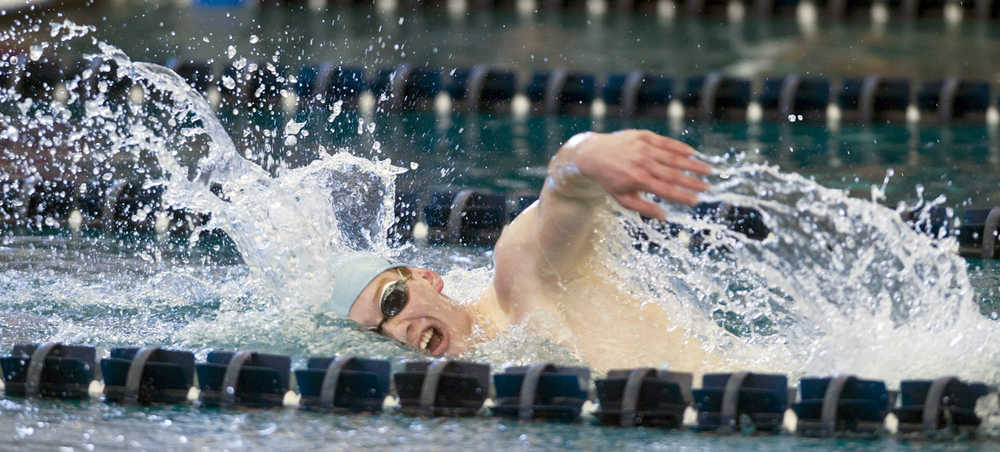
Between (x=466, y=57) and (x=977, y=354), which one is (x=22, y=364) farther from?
(x=466, y=57)

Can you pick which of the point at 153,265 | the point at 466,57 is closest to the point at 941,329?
the point at 153,265

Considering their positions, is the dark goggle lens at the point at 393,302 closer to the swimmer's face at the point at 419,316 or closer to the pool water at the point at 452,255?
the swimmer's face at the point at 419,316

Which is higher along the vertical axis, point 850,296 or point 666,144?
Answer: point 666,144

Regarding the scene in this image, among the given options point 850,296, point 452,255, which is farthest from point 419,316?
point 452,255

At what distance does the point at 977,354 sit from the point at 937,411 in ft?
1.09

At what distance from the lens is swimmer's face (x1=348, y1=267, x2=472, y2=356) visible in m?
2.51

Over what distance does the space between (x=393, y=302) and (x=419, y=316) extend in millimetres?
52

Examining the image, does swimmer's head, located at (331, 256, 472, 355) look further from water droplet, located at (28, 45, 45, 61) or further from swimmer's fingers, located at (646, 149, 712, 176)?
water droplet, located at (28, 45, 45, 61)

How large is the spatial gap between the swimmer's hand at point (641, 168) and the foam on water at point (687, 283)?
0.63ft

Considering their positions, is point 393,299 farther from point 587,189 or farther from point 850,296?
point 850,296

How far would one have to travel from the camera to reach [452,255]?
3688 millimetres

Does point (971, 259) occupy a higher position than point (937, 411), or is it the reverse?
point (971, 259)

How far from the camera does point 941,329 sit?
255 centimetres

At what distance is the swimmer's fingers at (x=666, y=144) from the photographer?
2010 millimetres
